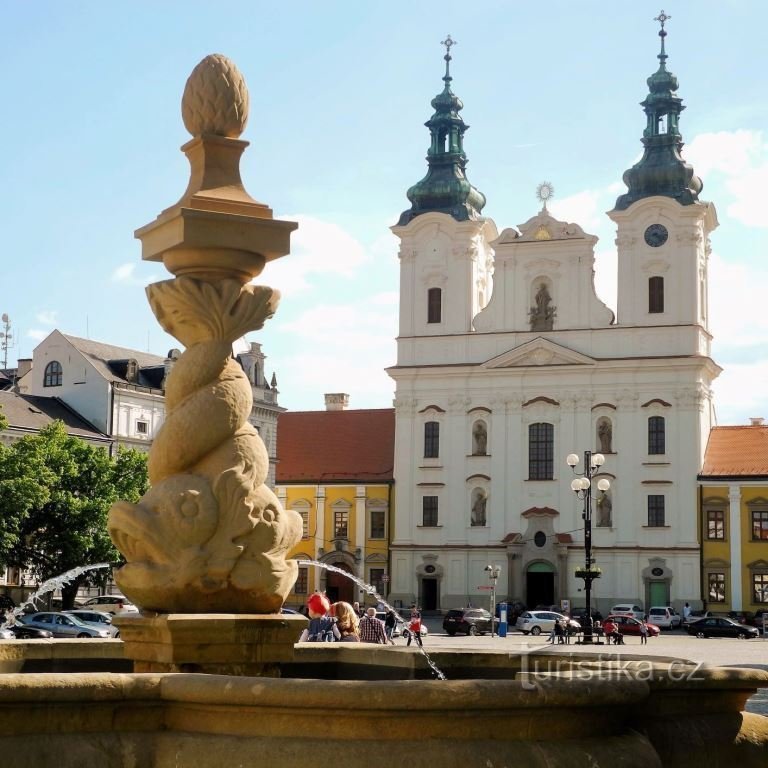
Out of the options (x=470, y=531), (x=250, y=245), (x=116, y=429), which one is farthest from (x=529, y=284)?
(x=250, y=245)

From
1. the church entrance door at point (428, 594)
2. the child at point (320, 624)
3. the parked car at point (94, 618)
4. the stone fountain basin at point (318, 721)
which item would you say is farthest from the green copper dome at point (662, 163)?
the stone fountain basin at point (318, 721)

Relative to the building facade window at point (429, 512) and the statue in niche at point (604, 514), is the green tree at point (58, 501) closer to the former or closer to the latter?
the building facade window at point (429, 512)

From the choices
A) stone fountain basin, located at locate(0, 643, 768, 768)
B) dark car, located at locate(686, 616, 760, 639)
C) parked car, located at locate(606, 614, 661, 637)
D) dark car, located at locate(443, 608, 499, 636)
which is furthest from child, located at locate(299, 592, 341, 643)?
dark car, located at locate(686, 616, 760, 639)

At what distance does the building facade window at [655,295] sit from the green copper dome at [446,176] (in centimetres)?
878

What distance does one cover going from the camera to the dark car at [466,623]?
45656 millimetres

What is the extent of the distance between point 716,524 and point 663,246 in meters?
12.0

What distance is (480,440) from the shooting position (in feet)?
201

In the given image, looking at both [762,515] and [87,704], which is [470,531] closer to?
[762,515]

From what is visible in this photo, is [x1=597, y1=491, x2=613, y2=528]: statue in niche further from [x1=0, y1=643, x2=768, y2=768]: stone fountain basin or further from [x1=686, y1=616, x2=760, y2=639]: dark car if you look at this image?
[x1=0, y1=643, x2=768, y2=768]: stone fountain basin

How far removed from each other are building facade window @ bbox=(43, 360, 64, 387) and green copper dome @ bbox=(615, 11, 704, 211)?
84.3ft

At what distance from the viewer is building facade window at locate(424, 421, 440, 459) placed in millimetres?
61875

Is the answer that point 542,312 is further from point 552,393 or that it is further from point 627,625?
point 627,625

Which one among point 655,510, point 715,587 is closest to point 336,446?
point 655,510

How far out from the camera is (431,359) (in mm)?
62031
